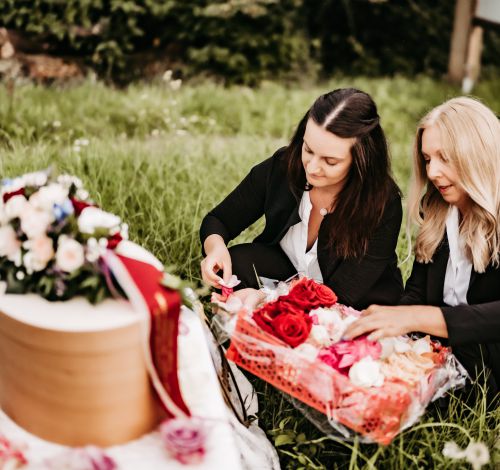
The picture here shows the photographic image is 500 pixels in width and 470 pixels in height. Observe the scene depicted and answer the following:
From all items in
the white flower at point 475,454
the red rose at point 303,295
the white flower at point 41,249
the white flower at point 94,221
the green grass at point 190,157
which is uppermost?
the white flower at point 94,221

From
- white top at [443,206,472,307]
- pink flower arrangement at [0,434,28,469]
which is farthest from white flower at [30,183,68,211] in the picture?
white top at [443,206,472,307]

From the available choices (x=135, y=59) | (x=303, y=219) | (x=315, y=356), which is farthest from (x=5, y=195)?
(x=135, y=59)

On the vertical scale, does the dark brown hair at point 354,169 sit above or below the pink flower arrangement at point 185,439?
above

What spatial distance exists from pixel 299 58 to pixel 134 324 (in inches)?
268


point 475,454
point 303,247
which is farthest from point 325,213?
point 475,454

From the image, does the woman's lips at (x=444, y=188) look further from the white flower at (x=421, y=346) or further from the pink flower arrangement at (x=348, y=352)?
the pink flower arrangement at (x=348, y=352)

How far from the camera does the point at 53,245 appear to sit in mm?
1517

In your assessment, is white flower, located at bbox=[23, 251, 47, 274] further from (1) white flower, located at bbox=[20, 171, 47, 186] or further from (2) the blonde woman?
(2) the blonde woman

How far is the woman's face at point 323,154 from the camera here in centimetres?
223

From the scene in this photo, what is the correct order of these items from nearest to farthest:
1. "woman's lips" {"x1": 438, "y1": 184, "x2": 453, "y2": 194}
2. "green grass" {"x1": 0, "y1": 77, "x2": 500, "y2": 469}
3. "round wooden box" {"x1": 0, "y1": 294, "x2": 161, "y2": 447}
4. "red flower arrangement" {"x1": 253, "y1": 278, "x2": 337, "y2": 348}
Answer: "round wooden box" {"x1": 0, "y1": 294, "x2": 161, "y2": 447} → "red flower arrangement" {"x1": 253, "y1": 278, "x2": 337, "y2": 348} → "green grass" {"x1": 0, "y1": 77, "x2": 500, "y2": 469} → "woman's lips" {"x1": 438, "y1": 184, "x2": 453, "y2": 194}

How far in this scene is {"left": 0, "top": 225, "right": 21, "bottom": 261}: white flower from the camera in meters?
1.51

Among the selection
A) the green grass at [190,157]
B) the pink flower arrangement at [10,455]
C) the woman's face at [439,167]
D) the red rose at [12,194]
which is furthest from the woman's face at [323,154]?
the pink flower arrangement at [10,455]

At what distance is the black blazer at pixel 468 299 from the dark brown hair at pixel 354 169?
26 cm

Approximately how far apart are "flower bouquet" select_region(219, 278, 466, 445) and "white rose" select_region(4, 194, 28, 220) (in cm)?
66
